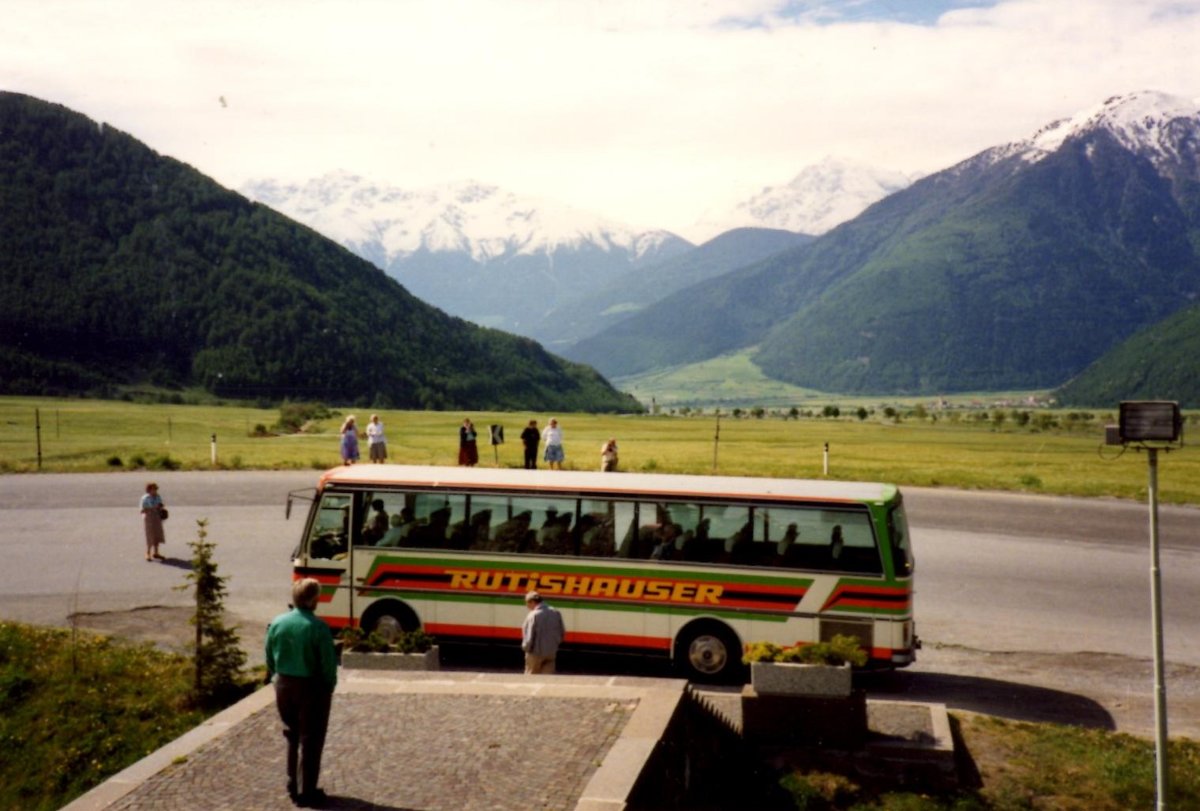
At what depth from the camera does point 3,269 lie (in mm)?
176750

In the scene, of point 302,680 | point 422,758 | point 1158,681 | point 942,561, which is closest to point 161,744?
point 422,758

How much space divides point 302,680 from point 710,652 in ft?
27.8

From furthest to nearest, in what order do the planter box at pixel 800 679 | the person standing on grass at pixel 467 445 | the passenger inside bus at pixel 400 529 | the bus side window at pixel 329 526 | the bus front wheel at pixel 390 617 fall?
the person standing on grass at pixel 467 445 → the bus side window at pixel 329 526 → the passenger inside bus at pixel 400 529 → the bus front wheel at pixel 390 617 → the planter box at pixel 800 679

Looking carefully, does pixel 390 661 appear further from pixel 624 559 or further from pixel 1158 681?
pixel 1158 681

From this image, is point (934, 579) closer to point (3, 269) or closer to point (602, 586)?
point (602, 586)

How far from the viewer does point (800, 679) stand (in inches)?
555

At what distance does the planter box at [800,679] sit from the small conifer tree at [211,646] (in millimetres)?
8032

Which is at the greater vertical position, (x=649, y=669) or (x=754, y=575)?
(x=754, y=575)

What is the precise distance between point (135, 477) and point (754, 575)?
3357cm

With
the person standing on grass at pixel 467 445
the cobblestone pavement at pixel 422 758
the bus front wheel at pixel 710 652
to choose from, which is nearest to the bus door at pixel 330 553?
the cobblestone pavement at pixel 422 758

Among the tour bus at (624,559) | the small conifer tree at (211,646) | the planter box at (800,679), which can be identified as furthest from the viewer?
the tour bus at (624,559)

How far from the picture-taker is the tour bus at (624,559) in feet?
56.9

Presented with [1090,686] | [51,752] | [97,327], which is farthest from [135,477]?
[97,327]

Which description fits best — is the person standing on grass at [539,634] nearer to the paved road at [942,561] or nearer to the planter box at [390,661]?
the planter box at [390,661]
